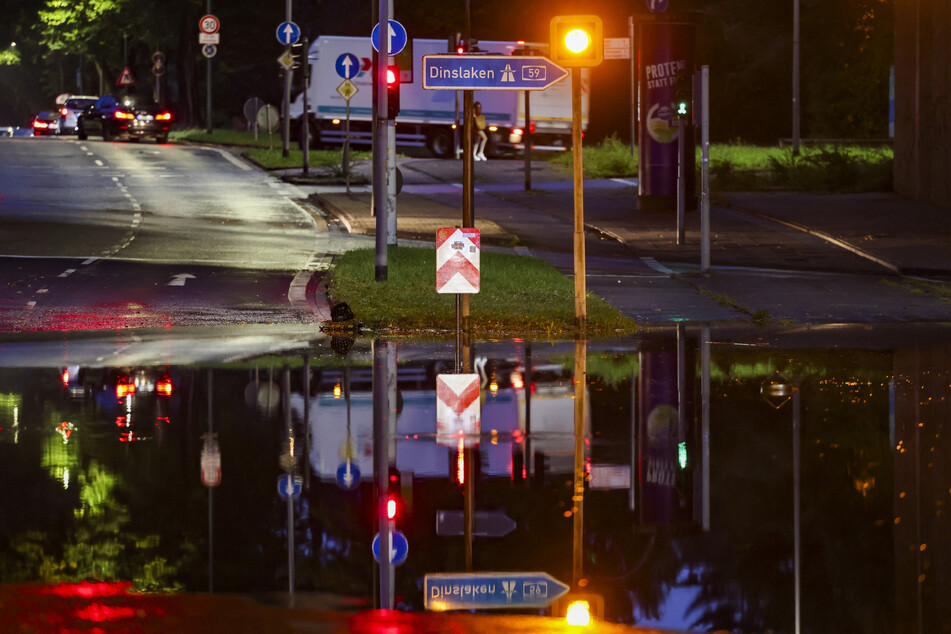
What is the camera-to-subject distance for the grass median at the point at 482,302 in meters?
16.1

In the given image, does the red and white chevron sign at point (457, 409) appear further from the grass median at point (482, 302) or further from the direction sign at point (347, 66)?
the direction sign at point (347, 66)

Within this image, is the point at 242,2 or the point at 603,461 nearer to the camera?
the point at 603,461

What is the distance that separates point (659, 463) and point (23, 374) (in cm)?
606

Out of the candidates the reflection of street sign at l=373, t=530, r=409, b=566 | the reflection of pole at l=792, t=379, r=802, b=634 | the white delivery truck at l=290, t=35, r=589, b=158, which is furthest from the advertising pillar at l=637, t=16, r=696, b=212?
the reflection of street sign at l=373, t=530, r=409, b=566

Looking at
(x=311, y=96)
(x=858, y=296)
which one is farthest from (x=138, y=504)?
(x=311, y=96)

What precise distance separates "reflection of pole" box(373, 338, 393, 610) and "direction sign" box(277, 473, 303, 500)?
42 cm

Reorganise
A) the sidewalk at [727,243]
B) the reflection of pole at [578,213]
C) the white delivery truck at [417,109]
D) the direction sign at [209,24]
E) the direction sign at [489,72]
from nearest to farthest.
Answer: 1. the direction sign at [489,72]
2. the reflection of pole at [578,213]
3. the sidewalk at [727,243]
4. the white delivery truck at [417,109]
5. the direction sign at [209,24]

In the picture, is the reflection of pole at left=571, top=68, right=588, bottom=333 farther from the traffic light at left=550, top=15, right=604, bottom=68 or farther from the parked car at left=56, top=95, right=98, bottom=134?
the parked car at left=56, top=95, right=98, bottom=134

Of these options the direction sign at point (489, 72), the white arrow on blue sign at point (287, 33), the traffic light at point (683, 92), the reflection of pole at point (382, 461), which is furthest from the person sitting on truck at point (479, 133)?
the reflection of pole at point (382, 461)

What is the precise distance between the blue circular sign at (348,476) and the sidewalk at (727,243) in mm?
Result: 8775

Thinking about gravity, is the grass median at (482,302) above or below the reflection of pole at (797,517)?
above

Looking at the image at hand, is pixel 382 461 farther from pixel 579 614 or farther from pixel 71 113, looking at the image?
pixel 71 113

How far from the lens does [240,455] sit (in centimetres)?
901

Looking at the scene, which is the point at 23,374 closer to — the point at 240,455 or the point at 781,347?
the point at 240,455
